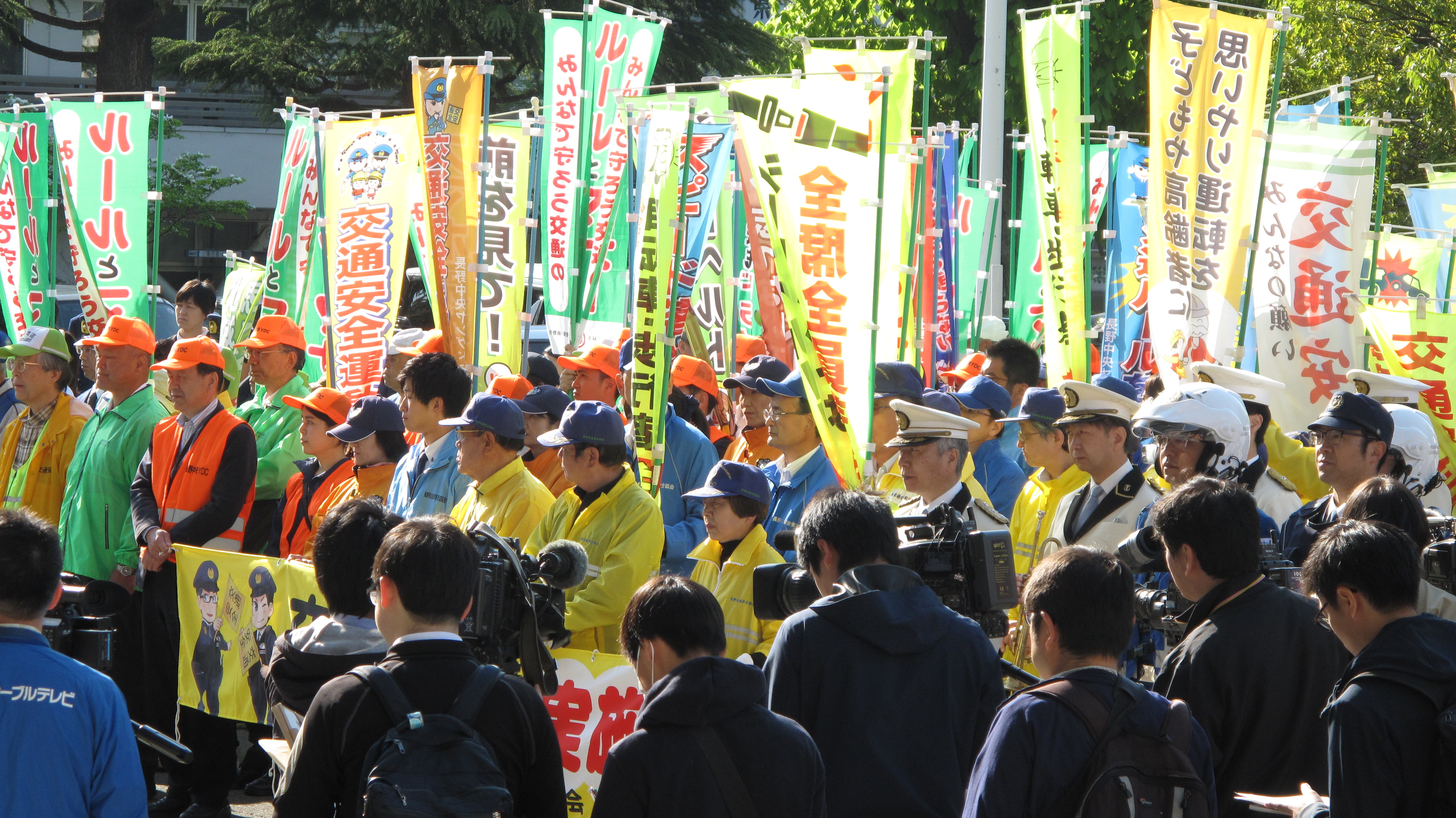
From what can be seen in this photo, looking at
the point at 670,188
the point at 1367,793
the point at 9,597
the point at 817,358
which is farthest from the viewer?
the point at 670,188

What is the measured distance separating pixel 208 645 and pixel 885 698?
149 inches

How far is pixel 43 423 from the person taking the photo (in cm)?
750

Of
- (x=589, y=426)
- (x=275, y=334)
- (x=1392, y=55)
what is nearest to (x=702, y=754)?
(x=589, y=426)

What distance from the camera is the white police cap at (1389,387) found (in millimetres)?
6883

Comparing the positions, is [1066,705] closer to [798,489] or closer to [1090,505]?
[1090,505]

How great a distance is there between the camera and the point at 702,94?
9.55 m

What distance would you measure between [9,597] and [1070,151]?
23.2ft

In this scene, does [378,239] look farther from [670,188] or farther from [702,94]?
[670,188]

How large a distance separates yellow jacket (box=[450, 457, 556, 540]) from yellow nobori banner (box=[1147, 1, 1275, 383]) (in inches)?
144

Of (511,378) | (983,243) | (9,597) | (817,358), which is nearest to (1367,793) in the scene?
(9,597)

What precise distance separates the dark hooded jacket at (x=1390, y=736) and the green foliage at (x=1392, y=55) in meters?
15.9

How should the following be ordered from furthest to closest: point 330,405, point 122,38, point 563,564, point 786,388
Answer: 1. point 122,38
2. point 330,405
3. point 786,388
4. point 563,564

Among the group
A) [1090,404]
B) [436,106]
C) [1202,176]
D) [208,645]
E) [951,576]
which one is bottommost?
[208,645]

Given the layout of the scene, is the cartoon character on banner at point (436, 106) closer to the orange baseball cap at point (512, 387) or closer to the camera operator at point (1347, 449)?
the orange baseball cap at point (512, 387)
